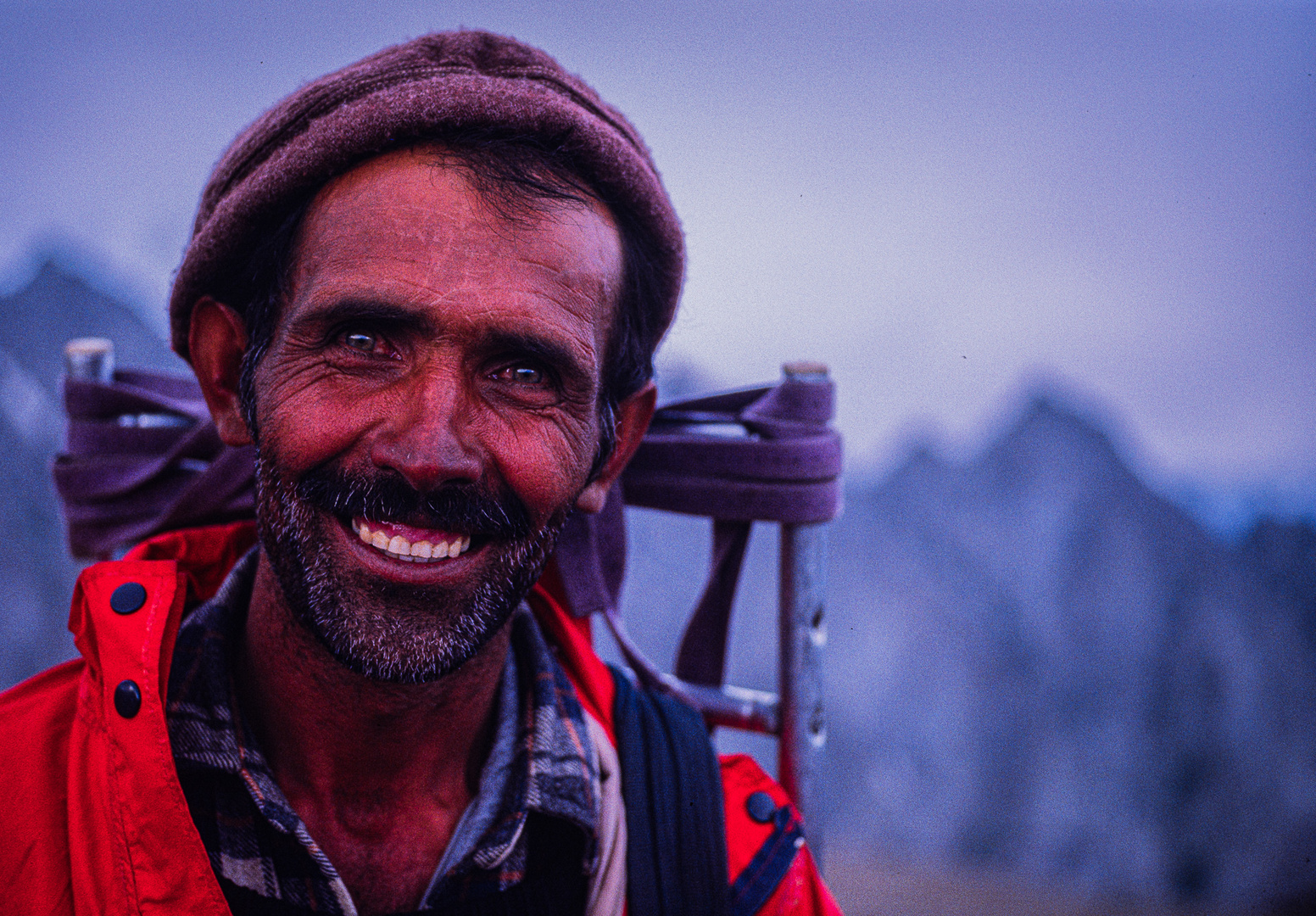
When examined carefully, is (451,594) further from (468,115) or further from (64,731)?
(468,115)

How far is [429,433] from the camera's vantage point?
50.9 inches

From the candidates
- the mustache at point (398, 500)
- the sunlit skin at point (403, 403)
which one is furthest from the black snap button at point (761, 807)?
the mustache at point (398, 500)

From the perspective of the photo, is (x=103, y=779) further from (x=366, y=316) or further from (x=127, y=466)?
(x=127, y=466)

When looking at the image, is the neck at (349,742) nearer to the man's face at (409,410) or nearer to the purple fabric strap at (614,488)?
the man's face at (409,410)

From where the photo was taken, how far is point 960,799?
15.1ft

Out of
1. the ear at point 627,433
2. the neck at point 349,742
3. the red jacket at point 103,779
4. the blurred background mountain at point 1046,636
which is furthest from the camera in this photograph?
the blurred background mountain at point 1046,636

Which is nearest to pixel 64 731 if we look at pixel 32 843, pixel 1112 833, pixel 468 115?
pixel 32 843

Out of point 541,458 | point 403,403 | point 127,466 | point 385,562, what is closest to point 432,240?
point 403,403

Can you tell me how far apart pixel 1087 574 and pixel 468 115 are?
4.70 m

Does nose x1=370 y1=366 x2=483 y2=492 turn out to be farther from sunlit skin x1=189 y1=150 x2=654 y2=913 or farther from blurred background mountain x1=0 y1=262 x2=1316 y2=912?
blurred background mountain x1=0 y1=262 x2=1316 y2=912

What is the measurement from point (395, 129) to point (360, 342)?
0.34 meters

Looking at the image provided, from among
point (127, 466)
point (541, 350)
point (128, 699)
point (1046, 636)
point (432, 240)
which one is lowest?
point (1046, 636)

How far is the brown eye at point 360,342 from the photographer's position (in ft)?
4.49

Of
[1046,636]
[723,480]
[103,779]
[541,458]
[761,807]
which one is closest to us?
[103,779]
